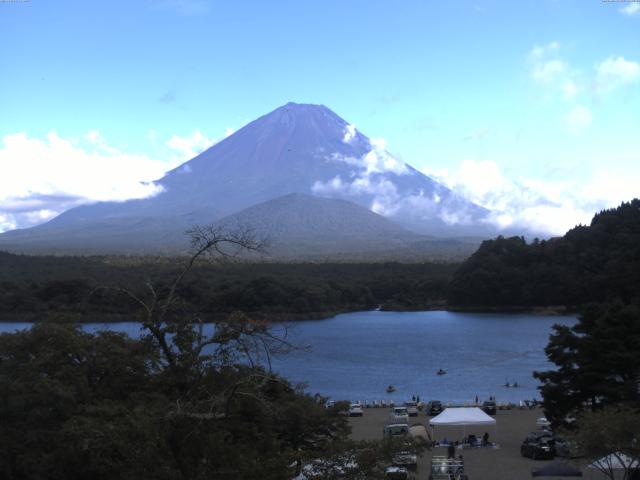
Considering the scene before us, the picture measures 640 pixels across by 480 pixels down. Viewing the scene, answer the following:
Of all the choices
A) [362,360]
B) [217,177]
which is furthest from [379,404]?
[217,177]

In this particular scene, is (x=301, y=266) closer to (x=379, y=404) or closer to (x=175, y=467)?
(x=379, y=404)

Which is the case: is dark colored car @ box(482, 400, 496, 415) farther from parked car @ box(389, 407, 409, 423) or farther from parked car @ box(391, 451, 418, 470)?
parked car @ box(391, 451, 418, 470)

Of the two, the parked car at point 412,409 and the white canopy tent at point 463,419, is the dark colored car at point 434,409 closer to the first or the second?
the parked car at point 412,409

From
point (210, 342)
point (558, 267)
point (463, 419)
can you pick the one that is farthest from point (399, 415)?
point (558, 267)

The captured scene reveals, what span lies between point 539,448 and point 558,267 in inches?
1197

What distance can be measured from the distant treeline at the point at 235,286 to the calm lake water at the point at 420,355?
1.43 m

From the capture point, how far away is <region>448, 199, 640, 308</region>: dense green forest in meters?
35.9

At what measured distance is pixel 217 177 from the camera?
109062mm

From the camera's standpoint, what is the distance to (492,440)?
41.2 ft

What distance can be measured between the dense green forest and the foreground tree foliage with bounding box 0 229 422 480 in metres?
29.6

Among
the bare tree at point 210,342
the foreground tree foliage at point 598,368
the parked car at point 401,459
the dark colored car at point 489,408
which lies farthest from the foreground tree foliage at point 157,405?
the dark colored car at point 489,408

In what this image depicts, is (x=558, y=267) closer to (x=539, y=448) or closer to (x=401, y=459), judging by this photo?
(x=539, y=448)

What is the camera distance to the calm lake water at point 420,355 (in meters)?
21.2

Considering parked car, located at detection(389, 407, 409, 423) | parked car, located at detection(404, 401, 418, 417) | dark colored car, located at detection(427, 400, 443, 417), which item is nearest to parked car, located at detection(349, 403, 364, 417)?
parked car, located at detection(389, 407, 409, 423)
